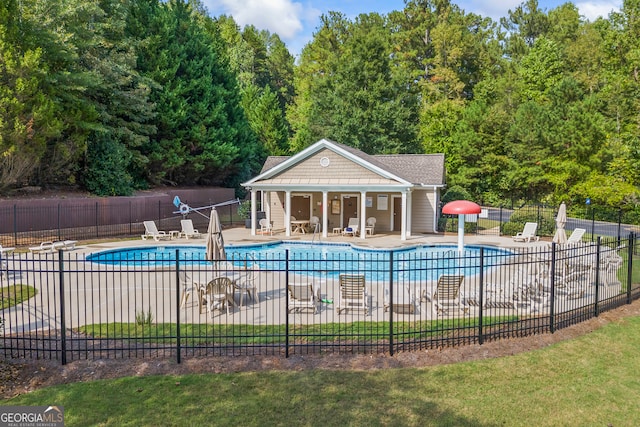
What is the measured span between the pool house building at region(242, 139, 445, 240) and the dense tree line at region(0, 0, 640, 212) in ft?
33.6

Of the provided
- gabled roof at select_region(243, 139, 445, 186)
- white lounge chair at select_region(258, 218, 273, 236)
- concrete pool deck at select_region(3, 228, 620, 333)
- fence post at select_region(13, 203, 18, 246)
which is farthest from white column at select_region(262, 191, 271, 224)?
concrete pool deck at select_region(3, 228, 620, 333)

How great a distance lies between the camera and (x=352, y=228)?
957 inches

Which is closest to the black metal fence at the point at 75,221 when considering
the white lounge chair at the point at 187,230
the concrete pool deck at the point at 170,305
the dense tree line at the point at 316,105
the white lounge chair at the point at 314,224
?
the dense tree line at the point at 316,105

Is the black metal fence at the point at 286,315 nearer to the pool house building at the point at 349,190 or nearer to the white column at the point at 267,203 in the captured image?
the pool house building at the point at 349,190

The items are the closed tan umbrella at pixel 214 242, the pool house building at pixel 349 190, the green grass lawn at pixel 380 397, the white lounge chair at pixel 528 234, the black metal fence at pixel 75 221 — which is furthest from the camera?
the pool house building at pixel 349 190

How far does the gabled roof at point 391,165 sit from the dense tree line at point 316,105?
9908 mm

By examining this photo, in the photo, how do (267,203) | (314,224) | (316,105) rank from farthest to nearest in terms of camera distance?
(316,105) → (267,203) → (314,224)

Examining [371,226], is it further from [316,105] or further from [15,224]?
[316,105]

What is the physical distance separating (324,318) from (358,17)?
5755 cm

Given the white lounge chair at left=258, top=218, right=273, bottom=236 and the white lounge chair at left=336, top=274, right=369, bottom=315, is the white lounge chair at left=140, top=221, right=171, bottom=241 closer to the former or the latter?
the white lounge chair at left=258, top=218, right=273, bottom=236

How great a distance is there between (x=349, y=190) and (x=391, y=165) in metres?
6.83

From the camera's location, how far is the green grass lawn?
5594 mm

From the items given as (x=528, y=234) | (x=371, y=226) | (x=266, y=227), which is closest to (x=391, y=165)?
(x=371, y=226)

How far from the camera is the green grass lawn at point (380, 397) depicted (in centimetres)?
559
